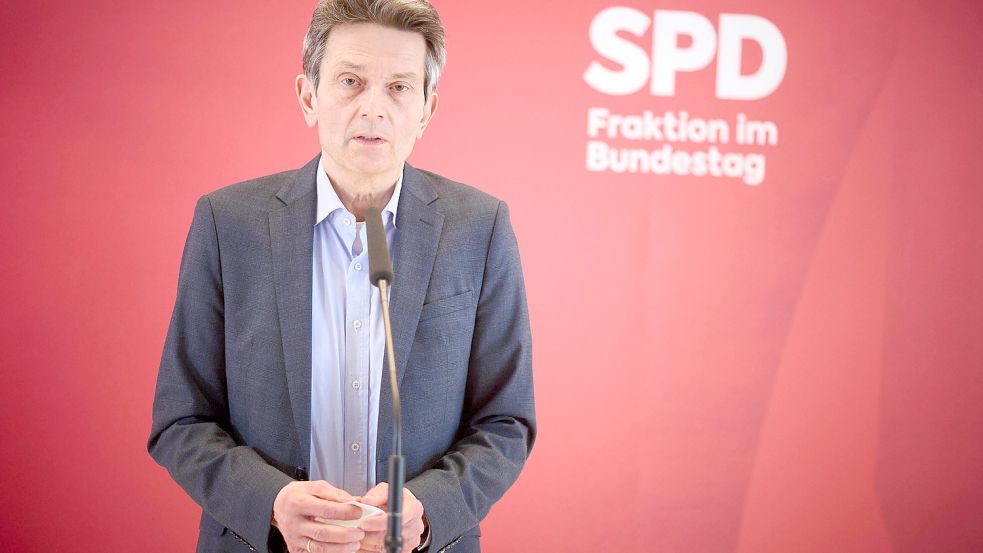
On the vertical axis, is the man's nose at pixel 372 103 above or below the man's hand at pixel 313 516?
above

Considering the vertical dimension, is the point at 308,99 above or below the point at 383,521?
above

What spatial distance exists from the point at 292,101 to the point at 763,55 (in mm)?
1669

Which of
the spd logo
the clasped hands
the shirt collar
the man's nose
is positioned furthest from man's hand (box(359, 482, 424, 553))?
the spd logo

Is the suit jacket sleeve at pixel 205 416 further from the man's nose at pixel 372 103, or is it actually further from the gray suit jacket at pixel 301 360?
the man's nose at pixel 372 103

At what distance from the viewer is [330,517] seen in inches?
53.6

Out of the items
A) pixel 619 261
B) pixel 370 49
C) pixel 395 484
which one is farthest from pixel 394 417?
pixel 619 261

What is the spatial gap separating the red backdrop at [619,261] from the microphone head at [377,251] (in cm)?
184

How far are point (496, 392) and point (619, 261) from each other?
1.59 metres

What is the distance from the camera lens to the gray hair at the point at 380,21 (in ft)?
5.27

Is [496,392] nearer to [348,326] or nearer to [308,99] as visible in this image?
[348,326]

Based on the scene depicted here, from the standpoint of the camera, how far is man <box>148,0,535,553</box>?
5.07 ft

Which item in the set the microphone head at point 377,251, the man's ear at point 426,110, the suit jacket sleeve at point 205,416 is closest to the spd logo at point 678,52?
the man's ear at point 426,110

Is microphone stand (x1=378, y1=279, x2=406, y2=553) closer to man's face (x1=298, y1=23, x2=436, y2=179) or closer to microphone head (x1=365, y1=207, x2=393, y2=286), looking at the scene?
microphone head (x1=365, y1=207, x2=393, y2=286)

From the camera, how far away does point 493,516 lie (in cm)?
319
